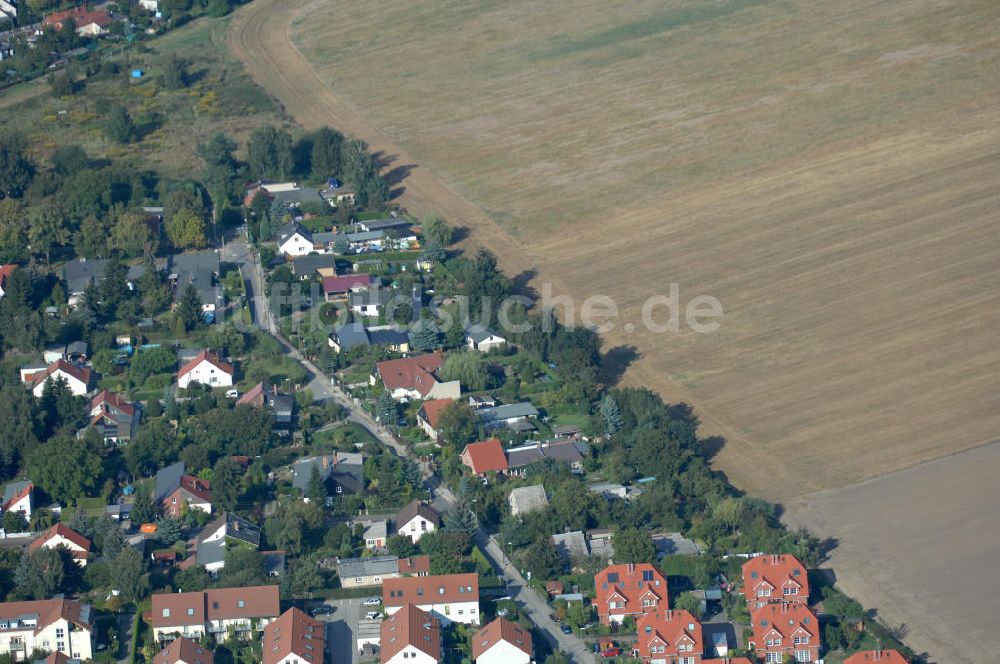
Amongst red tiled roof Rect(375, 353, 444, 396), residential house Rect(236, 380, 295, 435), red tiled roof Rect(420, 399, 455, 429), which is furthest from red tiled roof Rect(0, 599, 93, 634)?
red tiled roof Rect(375, 353, 444, 396)

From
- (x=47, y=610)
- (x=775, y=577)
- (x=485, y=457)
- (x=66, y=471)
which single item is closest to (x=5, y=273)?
(x=66, y=471)

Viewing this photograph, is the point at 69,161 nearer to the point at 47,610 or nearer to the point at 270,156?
the point at 270,156

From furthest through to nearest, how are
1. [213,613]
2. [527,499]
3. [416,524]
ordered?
[527,499] < [416,524] < [213,613]

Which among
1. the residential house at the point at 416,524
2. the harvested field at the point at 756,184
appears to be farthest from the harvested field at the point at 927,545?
the residential house at the point at 416,524

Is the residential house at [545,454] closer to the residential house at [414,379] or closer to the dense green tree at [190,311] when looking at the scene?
the residential house at [414,379]

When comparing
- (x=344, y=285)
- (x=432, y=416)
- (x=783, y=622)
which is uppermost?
(x=344, y=285)

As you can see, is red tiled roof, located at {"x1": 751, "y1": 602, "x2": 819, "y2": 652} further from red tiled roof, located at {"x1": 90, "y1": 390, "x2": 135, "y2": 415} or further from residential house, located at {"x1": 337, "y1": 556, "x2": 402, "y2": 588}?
red tiled roof, located at {"x1": 90, "y1": 390, "x2": 135, "y2": 415}
